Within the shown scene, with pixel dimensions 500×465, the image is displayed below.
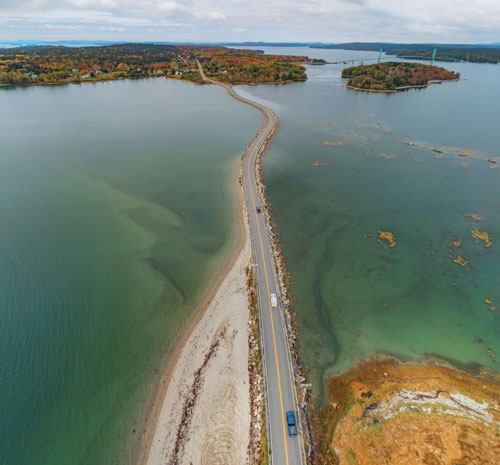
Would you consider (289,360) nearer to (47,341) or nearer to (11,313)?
(47,341)

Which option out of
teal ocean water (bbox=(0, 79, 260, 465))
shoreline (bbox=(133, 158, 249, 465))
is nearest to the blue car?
shoreline (bbox=(133, 158, 249, 465))

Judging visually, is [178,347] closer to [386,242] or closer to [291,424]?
[291,424]

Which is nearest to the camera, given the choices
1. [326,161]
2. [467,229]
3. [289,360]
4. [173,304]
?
[289,360]

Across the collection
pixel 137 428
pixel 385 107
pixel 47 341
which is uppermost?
pixel 385 107

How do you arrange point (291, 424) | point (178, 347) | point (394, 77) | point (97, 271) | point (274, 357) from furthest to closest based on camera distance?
1. point (394, 77)
2. point (97, 271)
3. point (178, 347)
4. point (274, 357)
5. point (291, 424)

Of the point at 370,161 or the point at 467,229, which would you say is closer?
the point at 467,229

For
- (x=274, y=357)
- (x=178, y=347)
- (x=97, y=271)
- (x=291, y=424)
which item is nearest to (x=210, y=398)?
(x=178, y=347)

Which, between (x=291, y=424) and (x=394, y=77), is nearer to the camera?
(x=291, y=424)

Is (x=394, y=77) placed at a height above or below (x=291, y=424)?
above

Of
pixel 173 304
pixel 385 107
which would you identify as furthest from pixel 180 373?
pixel 385 107
